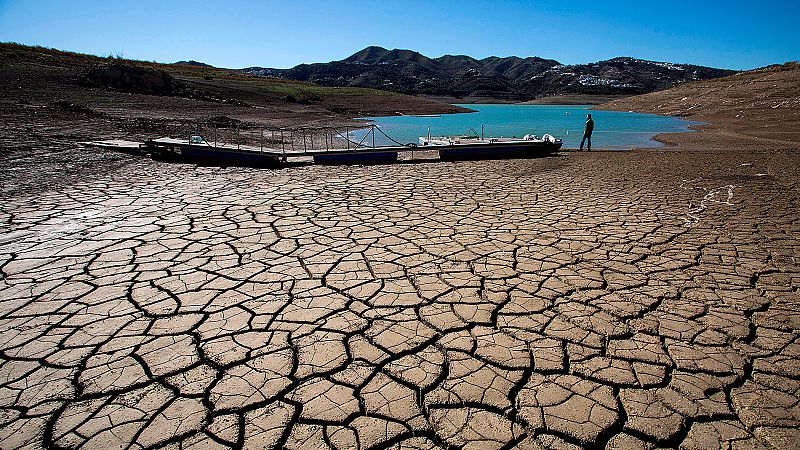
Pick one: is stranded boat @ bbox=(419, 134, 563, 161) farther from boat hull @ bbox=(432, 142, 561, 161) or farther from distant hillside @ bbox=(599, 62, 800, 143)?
distant hillside @ bbox=(599, 62, 800, 143)

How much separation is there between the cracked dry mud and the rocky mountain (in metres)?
89.7

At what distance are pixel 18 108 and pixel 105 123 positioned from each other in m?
3.45

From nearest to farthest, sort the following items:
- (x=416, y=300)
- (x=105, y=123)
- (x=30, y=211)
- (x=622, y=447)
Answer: (x=622, y=447)
(x=416, y=300)
(x=30, y=211)
(x=105, y=123)

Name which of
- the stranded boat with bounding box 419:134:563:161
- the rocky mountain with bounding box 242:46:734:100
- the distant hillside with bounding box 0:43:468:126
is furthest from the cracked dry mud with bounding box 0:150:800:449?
the rocky mountain with bounding box 242:46:734:100

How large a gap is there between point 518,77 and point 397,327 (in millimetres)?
181975

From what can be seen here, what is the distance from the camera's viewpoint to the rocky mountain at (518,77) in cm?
10400

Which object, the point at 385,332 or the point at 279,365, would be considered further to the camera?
the point at 385,332

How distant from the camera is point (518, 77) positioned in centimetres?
16788

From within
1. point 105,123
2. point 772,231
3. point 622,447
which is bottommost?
point 622,447

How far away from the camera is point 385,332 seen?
304 cm

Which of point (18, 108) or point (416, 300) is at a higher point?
point (18, 108)

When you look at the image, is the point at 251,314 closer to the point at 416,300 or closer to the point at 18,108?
the point at 416,300

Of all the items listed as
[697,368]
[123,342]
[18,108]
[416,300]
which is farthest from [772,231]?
[18,108]

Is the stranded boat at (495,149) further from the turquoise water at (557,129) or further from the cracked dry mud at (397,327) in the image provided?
the cracked dry mud at (397,327)
